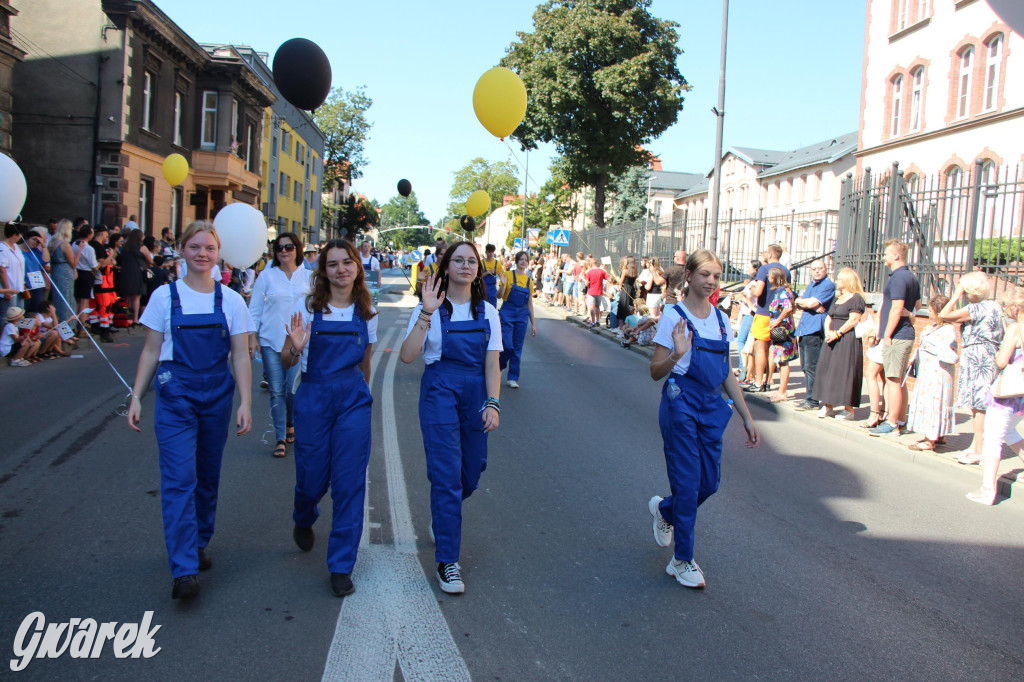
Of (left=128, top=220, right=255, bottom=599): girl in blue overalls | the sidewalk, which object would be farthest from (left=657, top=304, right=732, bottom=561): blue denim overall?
the sidewalk

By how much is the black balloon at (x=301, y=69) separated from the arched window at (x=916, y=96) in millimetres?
23578

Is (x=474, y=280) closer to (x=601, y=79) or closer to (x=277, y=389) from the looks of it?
(x=277, y=389)

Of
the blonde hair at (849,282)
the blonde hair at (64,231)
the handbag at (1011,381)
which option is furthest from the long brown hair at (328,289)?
the blonde hair at (64,231)

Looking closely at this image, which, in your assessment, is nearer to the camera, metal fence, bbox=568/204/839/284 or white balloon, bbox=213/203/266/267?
white balloon, bbox=213/203/266/267

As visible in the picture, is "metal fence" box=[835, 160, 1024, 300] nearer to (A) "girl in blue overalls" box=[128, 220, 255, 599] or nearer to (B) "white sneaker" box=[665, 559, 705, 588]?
(B) "white sneaker" box=[665, 559, 705, 588]

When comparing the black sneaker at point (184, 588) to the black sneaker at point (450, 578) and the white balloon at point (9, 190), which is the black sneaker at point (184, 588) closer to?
the black sneaker at point (450, 578)

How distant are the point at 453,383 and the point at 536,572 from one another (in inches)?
44.6

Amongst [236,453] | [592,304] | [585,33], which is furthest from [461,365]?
[585,33]

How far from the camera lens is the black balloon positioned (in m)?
8.52

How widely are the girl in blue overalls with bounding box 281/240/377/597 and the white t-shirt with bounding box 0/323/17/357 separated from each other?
843 cm

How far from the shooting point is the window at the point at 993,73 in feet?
76.3

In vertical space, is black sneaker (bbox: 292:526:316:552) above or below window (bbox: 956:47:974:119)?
below

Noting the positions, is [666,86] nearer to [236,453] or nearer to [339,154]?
[236,453]

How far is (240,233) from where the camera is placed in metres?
7.74
